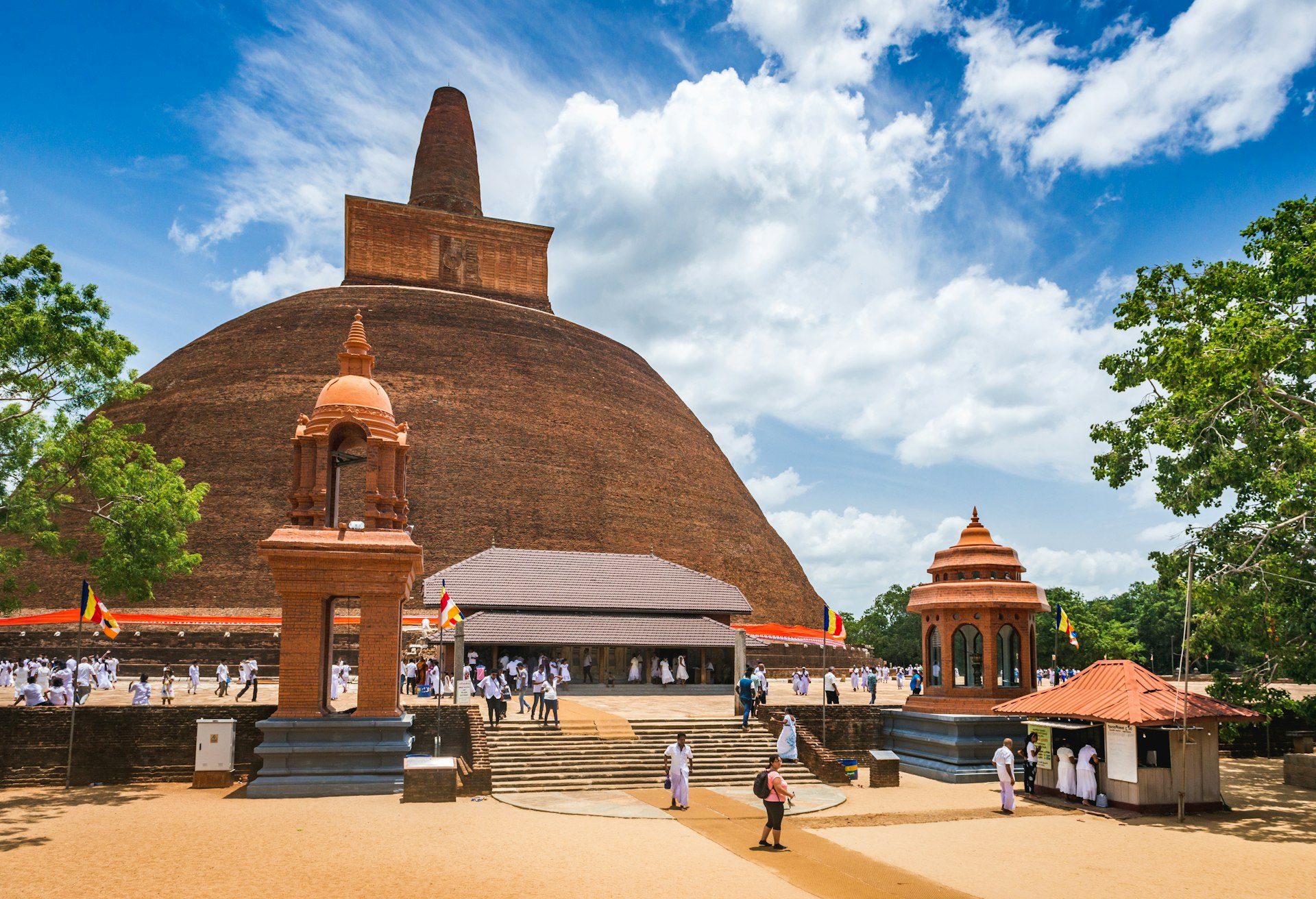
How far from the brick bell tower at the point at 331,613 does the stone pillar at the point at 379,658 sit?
0.01 m

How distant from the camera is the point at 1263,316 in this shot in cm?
1645

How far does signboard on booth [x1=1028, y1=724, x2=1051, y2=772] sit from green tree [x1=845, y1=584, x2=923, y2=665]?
151ft

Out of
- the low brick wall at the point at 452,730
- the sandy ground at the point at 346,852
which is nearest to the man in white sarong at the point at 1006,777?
the sandy ground at the point at 346,852

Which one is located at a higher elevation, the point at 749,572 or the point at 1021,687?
the point at 749,572

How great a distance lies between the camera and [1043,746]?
16562 millimetres

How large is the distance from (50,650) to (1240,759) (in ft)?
104

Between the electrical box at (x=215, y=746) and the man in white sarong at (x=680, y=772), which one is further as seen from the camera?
the electrical box at (x=215, y=746)

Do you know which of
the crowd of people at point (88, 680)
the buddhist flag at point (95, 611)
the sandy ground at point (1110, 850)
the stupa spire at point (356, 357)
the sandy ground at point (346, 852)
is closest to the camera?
the sandy ground at point (346, 852)

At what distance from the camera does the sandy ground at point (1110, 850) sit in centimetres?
1005

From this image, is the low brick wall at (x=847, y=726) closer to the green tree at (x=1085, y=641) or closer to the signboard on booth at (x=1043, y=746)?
the signboard on booth at (x=1043, y=746)

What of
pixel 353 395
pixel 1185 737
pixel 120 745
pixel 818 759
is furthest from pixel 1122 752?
pixel 120 745

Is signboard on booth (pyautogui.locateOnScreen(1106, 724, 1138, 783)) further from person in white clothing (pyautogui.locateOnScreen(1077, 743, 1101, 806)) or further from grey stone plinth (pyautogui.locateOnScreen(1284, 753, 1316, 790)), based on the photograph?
grey stone plinth (pyautogui.locateOnScreen(1284, 753, 1316, 790))

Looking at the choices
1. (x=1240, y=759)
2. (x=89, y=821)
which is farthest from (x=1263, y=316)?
(x=89, y=821)

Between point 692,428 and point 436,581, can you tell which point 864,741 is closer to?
point 436,581
